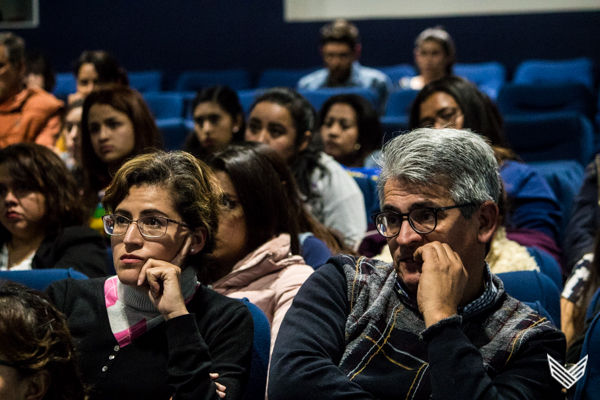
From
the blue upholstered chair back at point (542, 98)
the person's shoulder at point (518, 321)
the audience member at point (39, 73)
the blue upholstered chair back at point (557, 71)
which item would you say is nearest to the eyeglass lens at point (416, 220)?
the person's shoulder at point (518, 321)

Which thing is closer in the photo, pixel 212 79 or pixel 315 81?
pixel 315 81

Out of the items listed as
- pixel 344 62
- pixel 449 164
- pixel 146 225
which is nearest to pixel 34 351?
pixel 146 225

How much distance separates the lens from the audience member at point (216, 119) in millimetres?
3604

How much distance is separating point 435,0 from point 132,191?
6.78 meters

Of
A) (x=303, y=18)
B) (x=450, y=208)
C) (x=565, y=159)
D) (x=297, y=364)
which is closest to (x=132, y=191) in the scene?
(x=297, y=364)

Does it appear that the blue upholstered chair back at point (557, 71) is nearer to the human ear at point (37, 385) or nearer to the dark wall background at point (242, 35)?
the dark wall background at point (242, 35)

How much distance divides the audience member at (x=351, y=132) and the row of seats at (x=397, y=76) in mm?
2953

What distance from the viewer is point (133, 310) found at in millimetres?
1475

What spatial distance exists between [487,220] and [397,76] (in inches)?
246

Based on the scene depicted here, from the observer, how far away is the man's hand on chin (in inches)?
49.8

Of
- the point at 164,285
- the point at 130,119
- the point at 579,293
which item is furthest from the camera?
the point at 130,119

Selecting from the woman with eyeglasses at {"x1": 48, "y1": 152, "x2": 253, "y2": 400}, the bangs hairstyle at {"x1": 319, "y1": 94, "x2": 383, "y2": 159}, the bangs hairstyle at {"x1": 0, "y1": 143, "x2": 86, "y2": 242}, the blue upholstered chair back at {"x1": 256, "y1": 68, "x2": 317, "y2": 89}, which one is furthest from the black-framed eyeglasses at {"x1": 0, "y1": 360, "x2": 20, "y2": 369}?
the blue upholstered chair back at {"x1": 256, "y1": 68, "x2": 317, "y2": 89}

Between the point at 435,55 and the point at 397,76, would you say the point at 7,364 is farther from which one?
the point at 397,76

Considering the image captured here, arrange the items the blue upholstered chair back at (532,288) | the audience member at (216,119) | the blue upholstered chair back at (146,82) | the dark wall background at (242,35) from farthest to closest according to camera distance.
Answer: the blue upholstered chair back at (146,82) < the dark wall background at (242,35) < the audience member at (216,119) < the blue upholstered chair back at (532,288)
